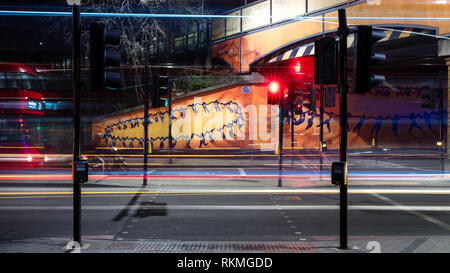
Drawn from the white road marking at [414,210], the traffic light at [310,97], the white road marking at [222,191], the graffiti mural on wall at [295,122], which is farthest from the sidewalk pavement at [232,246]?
the graffiti mural on wall at [295,122]

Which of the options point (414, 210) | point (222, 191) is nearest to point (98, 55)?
point (222, 191)

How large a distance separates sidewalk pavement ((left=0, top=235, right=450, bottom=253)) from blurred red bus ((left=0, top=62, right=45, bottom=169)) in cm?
1223

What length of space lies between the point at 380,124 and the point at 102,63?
2855 cm

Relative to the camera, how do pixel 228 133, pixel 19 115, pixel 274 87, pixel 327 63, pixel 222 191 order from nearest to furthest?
pixel 327 63 → pixel 222 191 → pixel 274 87 → pixel 19 115 → pixel 228 133

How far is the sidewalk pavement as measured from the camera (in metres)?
6.74

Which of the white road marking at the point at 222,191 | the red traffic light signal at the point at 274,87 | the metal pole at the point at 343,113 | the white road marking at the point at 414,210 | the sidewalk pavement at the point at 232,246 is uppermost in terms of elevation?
the red traffic light signal at the point at 274,87

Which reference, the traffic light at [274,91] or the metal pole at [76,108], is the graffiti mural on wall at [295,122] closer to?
the traffic light at [274,91]

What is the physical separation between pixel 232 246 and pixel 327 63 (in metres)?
3.36

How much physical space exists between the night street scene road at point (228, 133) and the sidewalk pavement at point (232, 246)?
48 millimetres

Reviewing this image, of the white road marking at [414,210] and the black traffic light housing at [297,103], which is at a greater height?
the black traffic light housing at [297,103]

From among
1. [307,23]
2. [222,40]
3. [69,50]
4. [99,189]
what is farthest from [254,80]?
[99,189]

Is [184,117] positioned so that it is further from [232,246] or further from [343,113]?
[343,113]

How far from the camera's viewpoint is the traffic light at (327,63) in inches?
278

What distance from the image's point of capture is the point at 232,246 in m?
7.22
